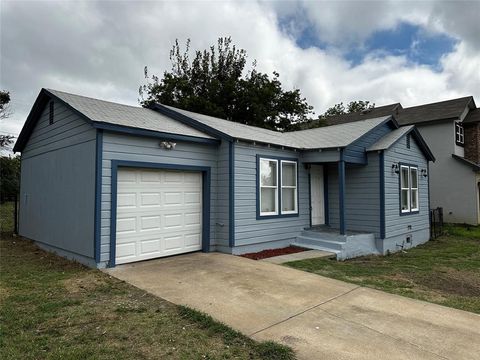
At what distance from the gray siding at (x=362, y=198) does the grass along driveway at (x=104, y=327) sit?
780cm

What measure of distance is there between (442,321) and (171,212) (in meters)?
5.73

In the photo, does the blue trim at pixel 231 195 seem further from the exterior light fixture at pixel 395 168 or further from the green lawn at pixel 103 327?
the exterior light fixture at pixel 395 168

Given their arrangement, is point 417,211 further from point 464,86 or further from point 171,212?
point 464,86

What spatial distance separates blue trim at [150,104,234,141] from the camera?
8.48 m

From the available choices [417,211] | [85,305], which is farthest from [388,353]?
[417,211]

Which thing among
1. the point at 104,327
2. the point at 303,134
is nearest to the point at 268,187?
the point at 303,134

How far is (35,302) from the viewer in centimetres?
466

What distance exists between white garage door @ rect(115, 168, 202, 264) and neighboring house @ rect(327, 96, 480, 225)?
15.4 m

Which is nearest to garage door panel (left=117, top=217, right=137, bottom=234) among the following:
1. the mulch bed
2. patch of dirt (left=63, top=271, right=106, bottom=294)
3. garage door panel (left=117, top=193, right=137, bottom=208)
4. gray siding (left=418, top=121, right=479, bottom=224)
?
garage door panel (left=117, top=193, right=137, bottom=208)

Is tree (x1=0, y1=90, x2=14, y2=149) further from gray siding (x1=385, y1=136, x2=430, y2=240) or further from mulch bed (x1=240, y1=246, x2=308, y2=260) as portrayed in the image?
gray siding (x1=385, y1=136, x2=430, y2=240)

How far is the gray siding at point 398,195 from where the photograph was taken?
34.3ft

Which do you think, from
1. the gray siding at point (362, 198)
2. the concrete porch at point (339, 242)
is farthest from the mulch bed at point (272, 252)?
the gray siding at point (362, 198)

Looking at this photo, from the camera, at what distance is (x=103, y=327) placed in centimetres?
381

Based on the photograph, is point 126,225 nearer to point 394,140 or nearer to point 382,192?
point 382,192
